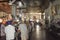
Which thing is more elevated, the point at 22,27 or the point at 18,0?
the point at 18,0

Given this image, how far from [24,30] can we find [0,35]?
1282 millimetres

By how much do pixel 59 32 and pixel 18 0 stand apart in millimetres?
4789

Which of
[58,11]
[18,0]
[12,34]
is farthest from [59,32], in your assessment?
[12,34]

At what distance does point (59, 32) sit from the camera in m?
16.3

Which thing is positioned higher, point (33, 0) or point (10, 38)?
point (33, 0)

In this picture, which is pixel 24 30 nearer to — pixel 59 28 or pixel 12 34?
pixel 12 34

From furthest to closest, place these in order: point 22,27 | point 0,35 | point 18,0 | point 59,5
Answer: point 59,5
point 18,0
point 0,35
point 22,27

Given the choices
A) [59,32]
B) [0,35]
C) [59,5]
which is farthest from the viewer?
[59,5]

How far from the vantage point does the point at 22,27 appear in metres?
8.59

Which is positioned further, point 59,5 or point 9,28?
→ point 59,5

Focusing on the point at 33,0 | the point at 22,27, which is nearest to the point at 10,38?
the point at 22,27

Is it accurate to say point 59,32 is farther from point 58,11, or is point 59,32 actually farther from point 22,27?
point 22,27

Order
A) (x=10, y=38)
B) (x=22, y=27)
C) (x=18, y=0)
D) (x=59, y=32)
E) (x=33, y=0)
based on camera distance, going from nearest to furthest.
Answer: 1. (x=10, y=38)
2. (x=22, y=27)
3. (x=18, y=0)
4. (x=59, y=32)
5. (x=33, y=0)

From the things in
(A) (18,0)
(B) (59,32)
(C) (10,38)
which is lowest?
(B) (59,32)
